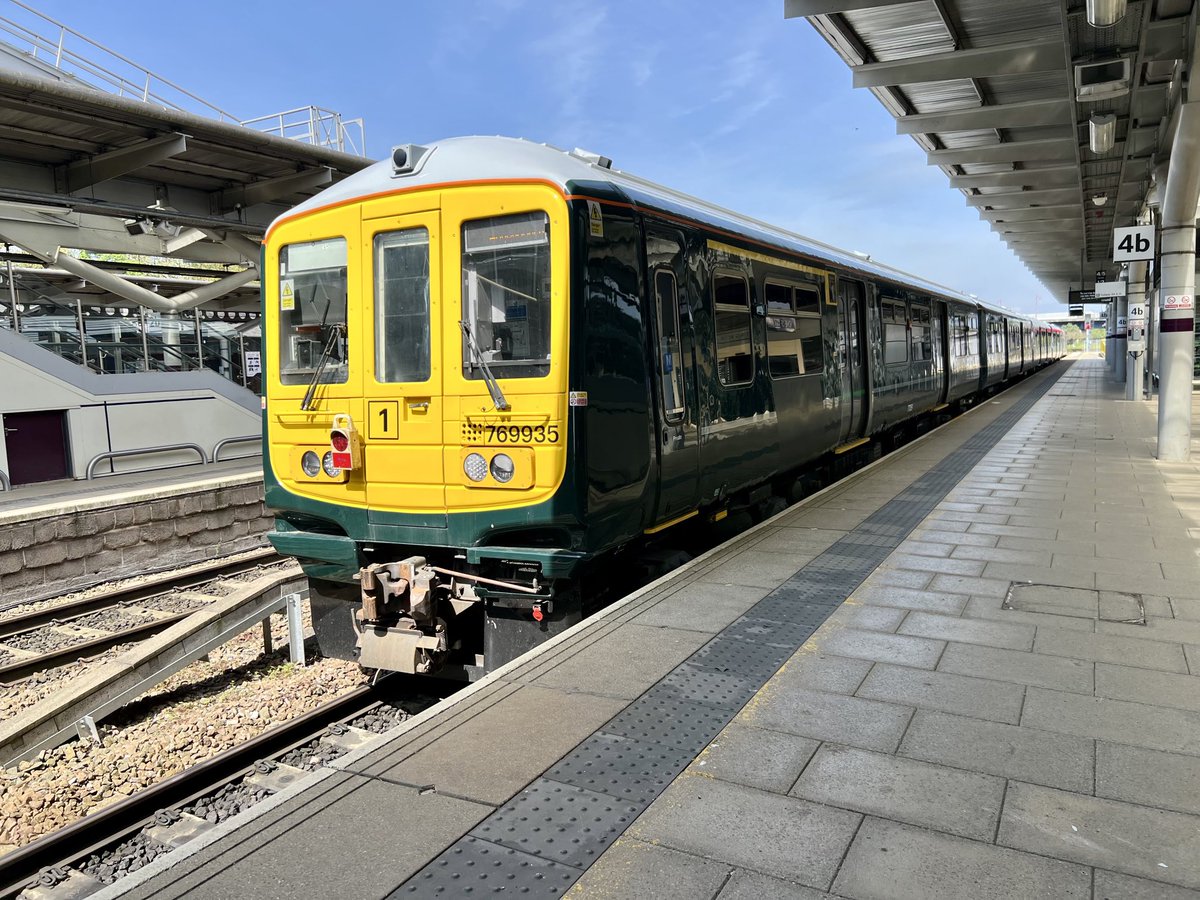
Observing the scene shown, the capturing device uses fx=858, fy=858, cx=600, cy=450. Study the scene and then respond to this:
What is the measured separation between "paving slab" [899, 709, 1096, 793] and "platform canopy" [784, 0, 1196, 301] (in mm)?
6436

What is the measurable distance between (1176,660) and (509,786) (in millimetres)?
3344

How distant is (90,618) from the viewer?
8.30 metres

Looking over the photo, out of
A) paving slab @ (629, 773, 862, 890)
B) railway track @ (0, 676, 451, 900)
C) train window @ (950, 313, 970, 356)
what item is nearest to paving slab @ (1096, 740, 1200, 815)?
paving slab @ (629, 773, 862, 890)

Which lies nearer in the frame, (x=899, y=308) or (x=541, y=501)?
(x=541, y=501)

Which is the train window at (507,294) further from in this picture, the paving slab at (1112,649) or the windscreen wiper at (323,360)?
the paving slab at (1112,649)

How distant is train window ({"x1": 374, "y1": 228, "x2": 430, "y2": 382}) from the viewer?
498 centimetres

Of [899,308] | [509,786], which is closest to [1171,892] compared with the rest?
[509,786]

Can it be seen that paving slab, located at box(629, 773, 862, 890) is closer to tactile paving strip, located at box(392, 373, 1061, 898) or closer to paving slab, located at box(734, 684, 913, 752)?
tactile paving strip, located at box(392, 373, 1061, 898)

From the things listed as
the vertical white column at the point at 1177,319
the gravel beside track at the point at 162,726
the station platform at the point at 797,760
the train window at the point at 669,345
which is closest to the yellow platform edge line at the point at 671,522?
the station platform at the point at 797,760

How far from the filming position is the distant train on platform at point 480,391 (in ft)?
15.3

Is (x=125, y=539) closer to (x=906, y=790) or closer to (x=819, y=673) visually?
(x=819, y=673)

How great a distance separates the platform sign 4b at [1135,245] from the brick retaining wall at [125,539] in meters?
12.4

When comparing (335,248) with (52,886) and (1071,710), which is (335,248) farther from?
(1071,710)

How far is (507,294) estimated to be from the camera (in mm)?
4793
